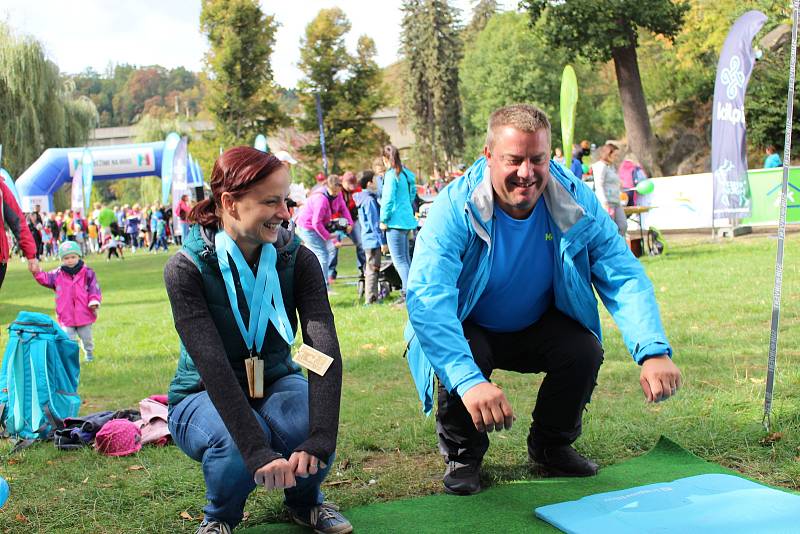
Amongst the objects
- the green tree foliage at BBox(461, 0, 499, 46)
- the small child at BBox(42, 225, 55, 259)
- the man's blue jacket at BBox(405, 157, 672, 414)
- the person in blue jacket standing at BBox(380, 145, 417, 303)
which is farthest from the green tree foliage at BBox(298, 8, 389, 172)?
the man's blue jacket at BBox(405, 157, 672, 414)

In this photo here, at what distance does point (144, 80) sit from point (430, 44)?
76241 millimetres

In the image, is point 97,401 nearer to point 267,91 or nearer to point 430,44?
point 267,91

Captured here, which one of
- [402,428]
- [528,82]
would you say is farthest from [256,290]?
[528,82]

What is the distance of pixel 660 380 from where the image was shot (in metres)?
3.01

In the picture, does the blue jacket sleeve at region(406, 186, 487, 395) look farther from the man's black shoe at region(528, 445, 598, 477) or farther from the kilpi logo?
the kilpi logo

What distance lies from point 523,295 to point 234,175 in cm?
134

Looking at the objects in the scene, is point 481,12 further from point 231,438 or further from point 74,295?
point 231,438

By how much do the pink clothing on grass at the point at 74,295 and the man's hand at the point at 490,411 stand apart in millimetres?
5384

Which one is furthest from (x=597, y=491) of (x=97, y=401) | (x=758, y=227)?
(x=758, y=227)

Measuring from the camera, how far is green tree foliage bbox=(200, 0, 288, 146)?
48906 mm

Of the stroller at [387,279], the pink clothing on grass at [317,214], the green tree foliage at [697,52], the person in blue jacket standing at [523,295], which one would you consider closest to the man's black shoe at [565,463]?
the person in blue jacket standing at [523,295]

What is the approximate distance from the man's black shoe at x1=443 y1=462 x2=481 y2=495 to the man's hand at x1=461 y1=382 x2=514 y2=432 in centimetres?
80

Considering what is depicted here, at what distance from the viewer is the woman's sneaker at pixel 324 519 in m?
3.17

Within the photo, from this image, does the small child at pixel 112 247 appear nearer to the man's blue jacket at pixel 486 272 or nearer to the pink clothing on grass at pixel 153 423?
the pink clothing on grass at pixel 153 423
